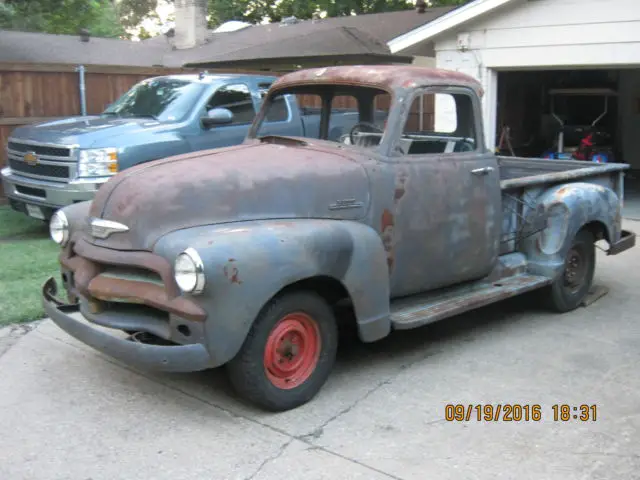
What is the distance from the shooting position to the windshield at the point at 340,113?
512 centimetres

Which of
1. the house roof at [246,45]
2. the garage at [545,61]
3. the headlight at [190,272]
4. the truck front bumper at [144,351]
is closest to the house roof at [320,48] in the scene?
the house roof at [246,45]

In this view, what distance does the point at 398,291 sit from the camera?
4863mm

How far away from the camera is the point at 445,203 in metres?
5.05

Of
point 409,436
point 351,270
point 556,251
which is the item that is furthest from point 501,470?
point 556,251

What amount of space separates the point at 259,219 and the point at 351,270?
64 cm

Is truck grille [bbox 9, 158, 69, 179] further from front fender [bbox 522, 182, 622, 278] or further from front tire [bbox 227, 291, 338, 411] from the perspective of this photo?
front fender [bbox 522, 182, 622, 278]

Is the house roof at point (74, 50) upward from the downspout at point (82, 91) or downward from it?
upward

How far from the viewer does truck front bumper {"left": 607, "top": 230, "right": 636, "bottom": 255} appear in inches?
257

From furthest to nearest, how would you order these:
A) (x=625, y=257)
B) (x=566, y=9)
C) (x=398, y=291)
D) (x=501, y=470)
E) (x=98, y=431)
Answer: (x=566, y=9), (x=625, y=257), (x=398, y=291), (x=98, y=431), (x=501, y=470)

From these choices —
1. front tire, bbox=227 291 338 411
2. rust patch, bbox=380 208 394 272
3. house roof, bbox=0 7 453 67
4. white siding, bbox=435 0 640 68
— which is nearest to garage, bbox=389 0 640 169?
white siding, bbox=435 0 640 68

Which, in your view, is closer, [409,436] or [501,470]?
[501,470]

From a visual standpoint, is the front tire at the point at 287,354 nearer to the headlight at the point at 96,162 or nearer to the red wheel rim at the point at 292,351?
the red wheel rim at the point at 292,351

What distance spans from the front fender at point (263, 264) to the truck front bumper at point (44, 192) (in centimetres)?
431

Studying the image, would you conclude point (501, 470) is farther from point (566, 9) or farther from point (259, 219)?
point (566, 9)
